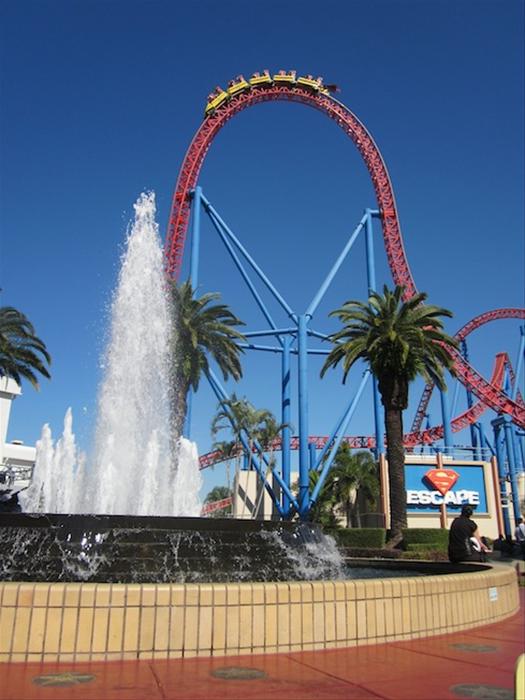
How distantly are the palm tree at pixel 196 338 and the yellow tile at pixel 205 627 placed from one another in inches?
849

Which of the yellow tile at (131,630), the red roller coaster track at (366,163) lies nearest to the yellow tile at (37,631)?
the yellow tile at (131,630)

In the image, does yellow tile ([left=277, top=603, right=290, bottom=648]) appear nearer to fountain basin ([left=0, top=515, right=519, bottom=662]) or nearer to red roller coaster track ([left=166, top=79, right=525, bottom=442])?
fountain basin ([left=0, top=515, right=519, bottom=662])

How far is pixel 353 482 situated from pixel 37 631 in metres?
36.9

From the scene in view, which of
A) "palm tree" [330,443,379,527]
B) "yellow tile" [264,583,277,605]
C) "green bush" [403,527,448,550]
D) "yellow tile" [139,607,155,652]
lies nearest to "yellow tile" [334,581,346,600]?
"yellow tile" [264,583,277,605]

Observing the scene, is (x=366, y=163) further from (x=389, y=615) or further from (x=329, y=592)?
(x=329, y=592)

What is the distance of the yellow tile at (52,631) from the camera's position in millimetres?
3721

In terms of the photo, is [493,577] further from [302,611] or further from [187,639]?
[187,639]

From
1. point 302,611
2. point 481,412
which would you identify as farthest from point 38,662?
point 481,412

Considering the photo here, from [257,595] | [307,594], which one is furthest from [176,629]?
[307,594]

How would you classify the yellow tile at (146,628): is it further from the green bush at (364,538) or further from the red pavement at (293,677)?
the green bush at (364,538)

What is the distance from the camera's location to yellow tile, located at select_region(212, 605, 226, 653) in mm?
3936

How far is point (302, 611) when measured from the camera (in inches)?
164

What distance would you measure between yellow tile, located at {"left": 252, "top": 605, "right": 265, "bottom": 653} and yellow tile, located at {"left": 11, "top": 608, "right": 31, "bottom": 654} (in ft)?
4.79

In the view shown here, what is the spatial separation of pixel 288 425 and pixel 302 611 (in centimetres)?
2663
